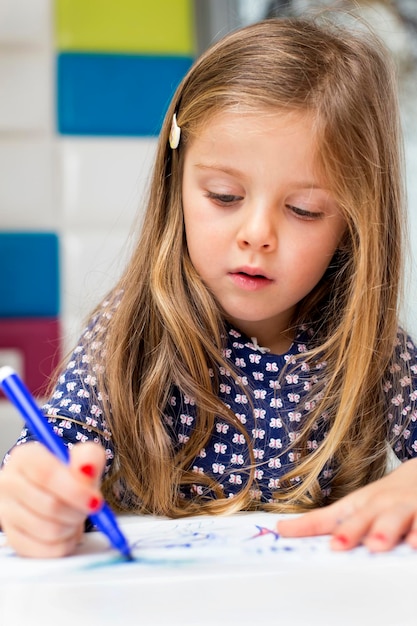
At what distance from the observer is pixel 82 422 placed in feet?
2.60

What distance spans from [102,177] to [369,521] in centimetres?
135

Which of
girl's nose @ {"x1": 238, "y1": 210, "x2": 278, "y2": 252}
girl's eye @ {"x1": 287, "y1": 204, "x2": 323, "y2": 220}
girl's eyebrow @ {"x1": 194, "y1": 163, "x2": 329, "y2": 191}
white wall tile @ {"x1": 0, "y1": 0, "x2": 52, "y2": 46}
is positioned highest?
white wall tile @ {"x1": 0, "y1": 0, "x2": 52, "y2": 46}

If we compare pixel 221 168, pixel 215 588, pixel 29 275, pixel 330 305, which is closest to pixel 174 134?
pixel 221 168

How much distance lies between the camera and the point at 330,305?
93 cm

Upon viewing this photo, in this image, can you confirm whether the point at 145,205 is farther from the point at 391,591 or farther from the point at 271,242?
the point at 391,591

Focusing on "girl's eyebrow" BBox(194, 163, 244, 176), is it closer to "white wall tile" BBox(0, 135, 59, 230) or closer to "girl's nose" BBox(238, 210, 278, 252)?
"girl's nose" BBox(238, 210, 278, 252)

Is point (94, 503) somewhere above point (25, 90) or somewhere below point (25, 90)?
below

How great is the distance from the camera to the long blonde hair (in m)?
0.81

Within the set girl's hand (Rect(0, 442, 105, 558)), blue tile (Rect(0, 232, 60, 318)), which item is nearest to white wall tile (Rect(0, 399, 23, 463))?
blue tile (Rect(0, 232, 60, 318))

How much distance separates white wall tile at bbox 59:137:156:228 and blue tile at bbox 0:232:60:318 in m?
0.08

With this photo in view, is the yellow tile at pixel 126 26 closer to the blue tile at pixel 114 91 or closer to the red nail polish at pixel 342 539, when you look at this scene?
the blue tile at pixel 114 91

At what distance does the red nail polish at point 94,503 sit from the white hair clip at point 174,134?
45 centimetres

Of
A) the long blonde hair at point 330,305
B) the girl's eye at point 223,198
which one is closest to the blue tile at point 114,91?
the long blonde hair at point 330,305

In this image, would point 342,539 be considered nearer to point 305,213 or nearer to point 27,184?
point 305,213
